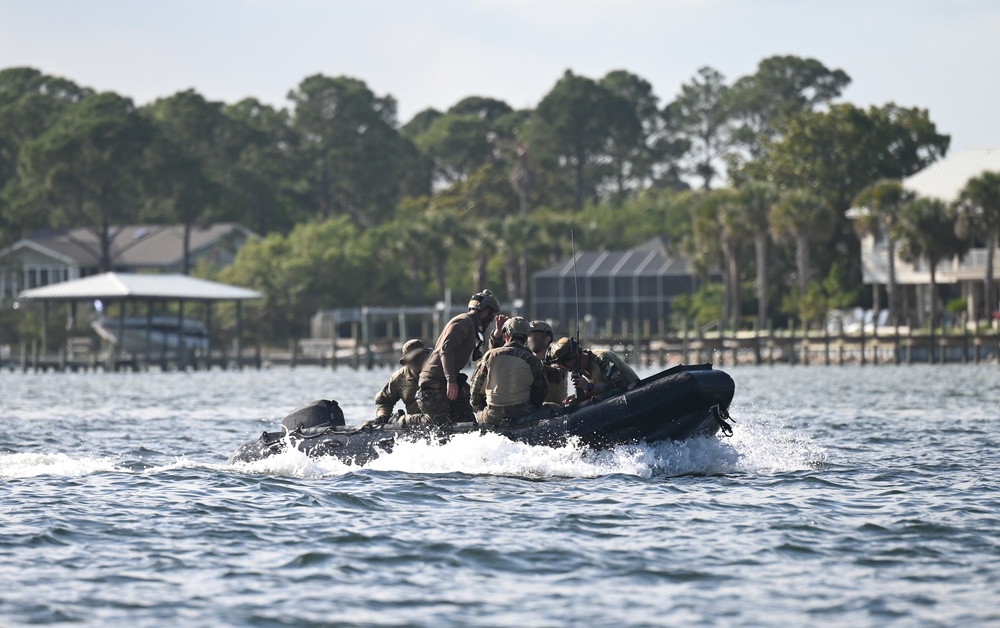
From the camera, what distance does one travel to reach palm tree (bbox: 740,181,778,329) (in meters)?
78.0

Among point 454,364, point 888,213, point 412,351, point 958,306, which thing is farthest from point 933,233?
point 454,364

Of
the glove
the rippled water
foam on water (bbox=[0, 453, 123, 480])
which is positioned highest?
the glove

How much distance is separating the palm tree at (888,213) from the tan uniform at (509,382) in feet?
181

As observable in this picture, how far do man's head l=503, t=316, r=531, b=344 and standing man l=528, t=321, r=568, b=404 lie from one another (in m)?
0.12

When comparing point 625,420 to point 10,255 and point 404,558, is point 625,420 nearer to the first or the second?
point 404,558

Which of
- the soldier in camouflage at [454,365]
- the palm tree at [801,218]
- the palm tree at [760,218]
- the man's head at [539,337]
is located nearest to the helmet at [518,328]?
the man's head at [539,337]

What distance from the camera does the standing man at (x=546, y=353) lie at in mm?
17984

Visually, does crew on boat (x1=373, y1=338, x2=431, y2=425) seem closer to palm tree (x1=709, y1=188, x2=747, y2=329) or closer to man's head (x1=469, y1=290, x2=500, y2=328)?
man's head (x1=469, y1=290, x2=500, y2=328)

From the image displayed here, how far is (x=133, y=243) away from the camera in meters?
104

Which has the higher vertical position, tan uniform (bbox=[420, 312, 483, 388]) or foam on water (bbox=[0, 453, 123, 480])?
tan uniform (bbox=[420, 312, 483, 388])

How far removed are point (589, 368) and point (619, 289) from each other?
226 feet

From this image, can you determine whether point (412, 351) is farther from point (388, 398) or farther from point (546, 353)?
point (546, 353)

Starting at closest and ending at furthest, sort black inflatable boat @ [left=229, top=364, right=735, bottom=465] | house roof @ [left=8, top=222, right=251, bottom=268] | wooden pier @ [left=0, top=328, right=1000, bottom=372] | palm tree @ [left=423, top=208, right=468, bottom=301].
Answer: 1. black inflatable boat @ [left=229, top=364, right=735, bottom=465]
2. wooden pier @ [left=0, top=328, right=1000, bottom=372]
3. palm tree @ [left=423, top=208, right=468, bottom=301]
4. house roof @ [left=8, top=222, right=251, bottom=268]

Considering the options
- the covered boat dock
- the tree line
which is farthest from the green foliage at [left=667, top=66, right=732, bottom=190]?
the covered boat dock
